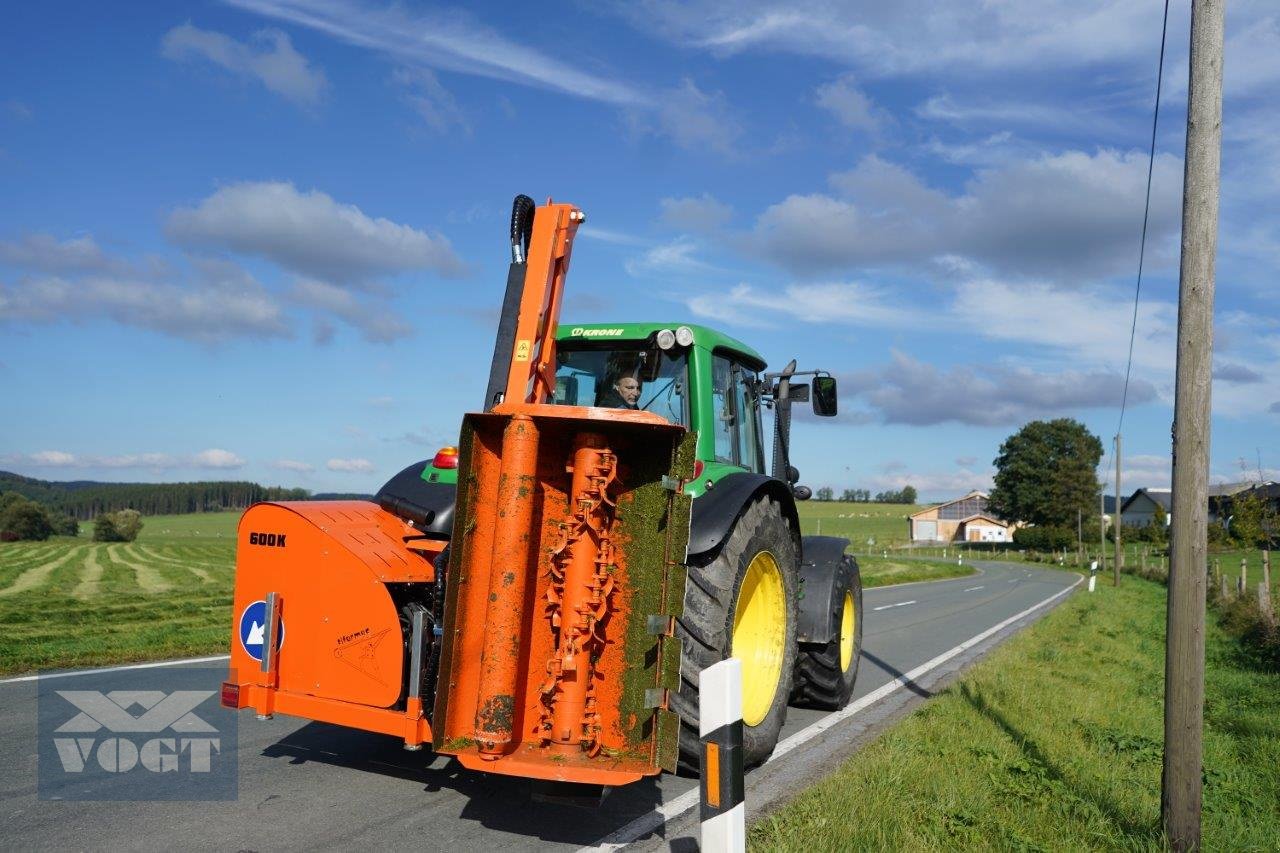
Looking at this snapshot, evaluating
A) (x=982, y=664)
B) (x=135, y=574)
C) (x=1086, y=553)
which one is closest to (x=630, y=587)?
(x=982, y=664)

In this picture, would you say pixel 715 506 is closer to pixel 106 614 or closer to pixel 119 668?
pixel 119 668

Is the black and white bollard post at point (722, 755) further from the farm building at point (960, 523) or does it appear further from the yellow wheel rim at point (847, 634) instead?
the farm building at point (960, 523)

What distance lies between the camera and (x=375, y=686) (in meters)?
4.55

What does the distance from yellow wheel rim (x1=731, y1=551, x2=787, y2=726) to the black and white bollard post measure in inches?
78.8

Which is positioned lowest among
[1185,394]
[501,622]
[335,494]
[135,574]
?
[135,574]

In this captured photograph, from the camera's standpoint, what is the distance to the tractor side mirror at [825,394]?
726 centimetres

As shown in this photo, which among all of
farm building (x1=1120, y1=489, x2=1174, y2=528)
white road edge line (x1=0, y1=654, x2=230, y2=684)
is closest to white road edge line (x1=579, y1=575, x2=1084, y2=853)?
white road edge line (x1=0, y1=654, x2=230, y2=684)

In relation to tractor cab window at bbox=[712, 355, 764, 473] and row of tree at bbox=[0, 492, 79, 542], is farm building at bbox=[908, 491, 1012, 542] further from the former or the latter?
tractor cab window at bbox=[712, 355, 764, 473]

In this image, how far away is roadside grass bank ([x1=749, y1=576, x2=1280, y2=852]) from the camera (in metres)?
4.53

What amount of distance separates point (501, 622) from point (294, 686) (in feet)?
4.99

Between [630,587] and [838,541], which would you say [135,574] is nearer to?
[838,541]

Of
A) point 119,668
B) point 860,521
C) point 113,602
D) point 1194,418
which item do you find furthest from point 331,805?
point 860,521

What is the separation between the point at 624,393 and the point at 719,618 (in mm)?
1574

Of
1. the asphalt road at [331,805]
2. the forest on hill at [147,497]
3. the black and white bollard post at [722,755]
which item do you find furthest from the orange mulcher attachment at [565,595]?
the forest on hill at [147,497]
